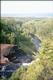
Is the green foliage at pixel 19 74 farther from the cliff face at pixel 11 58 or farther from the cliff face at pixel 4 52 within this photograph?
the cliff face at pixel 4 52

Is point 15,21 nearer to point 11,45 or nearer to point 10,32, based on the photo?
point 10,32

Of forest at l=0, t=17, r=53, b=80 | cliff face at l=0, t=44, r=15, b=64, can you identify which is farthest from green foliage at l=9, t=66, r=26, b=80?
cliff face at l=0, t=44, r=15, b=64

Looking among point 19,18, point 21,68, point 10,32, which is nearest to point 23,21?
point 19,18

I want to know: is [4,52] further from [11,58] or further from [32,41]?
[32,41]

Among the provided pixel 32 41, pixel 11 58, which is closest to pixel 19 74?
pixel 11 58

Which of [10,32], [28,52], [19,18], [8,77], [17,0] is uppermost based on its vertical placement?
[17,0]

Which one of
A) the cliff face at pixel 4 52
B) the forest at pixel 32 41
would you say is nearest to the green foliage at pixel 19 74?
the forest at pixel 32 41

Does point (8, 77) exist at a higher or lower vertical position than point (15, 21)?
lower
